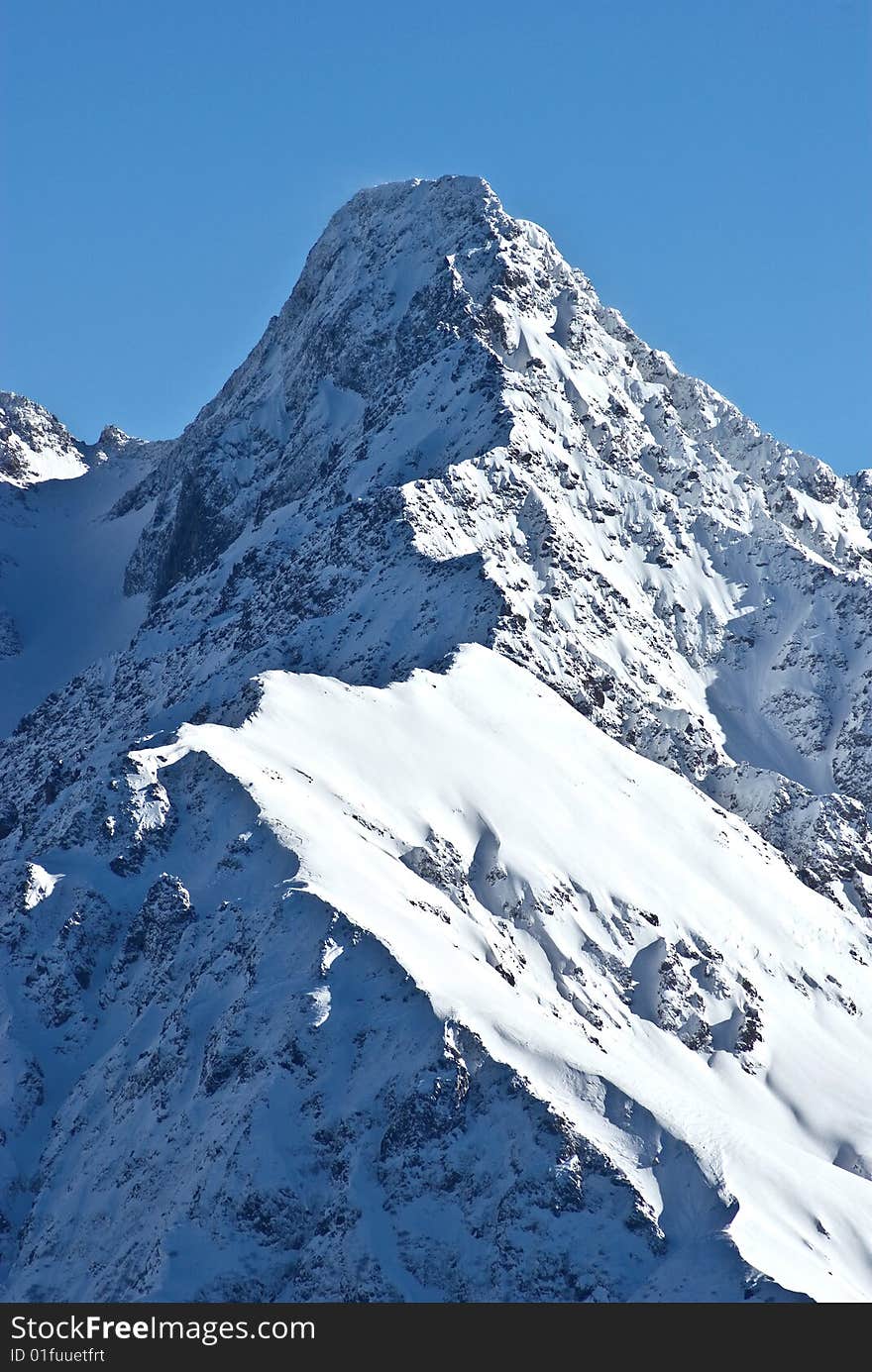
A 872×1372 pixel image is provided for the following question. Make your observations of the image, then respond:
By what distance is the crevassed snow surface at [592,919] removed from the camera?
120m

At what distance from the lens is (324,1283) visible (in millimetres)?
109312

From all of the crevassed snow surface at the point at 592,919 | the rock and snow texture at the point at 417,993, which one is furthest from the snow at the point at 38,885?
the crevassed snow surface at the point at 592,919

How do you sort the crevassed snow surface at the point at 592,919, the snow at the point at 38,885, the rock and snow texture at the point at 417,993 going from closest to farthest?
the rock and snow texture at the point at 417,993, the crevassed snow surface at the point at 592,919, the snow at the point at 38,885

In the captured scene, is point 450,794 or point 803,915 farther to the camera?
point 803,915

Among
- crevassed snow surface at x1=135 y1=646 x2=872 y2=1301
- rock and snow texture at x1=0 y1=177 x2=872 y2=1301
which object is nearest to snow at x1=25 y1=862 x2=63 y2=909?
rock and snow texture at x1=0 y1=177 x2=872 y2=1301

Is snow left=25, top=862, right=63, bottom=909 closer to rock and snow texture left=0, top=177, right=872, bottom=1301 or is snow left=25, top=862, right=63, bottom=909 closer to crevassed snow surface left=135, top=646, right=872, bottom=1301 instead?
rock and snow texture left=0, top=177, right=872, bottom=1301

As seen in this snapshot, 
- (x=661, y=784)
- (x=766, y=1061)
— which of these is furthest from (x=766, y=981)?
(x=661, y=784)

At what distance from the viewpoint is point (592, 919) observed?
155 metres

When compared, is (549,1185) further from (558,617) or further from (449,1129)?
(558,617)

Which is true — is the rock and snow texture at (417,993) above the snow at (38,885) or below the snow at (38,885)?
above

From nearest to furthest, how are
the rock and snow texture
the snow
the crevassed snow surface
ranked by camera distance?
the rock and snow texture < the crevassed snow surface < the snow

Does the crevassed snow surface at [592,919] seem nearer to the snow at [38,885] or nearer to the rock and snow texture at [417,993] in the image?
the rock and snow texture at [417,993]

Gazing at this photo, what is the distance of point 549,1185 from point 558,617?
91.8 m

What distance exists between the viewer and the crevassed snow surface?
120m
